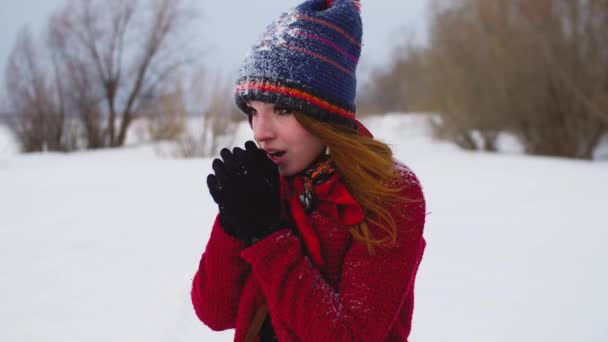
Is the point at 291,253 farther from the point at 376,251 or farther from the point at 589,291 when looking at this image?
the point at 589,291

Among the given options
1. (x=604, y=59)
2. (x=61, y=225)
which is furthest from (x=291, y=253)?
(x=604, y=59)

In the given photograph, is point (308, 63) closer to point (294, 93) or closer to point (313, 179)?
point (294, 93)

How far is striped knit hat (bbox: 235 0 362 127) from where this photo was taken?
938mm

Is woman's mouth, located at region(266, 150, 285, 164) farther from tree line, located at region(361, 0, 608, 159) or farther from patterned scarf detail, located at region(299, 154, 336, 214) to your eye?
tree line, located at region(361, 0, 608, 159)

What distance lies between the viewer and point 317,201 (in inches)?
38.4

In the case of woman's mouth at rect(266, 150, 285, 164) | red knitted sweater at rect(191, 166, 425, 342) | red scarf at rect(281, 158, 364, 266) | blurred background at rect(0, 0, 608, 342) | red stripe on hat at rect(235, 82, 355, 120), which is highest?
red stripe on hat at rect(235, 82, 355, 120)

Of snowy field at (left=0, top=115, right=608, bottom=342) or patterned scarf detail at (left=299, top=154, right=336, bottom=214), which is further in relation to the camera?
snowy field at (left=0, top=115, right=608, bottom=342)

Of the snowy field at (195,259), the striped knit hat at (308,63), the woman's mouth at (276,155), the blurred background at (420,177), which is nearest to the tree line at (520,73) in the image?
the blurred background at (420,177)

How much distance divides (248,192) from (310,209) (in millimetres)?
175

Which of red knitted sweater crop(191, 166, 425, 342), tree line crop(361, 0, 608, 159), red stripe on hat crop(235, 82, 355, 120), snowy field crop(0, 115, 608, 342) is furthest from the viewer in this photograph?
tree line crop(361, 0, 608, 159)

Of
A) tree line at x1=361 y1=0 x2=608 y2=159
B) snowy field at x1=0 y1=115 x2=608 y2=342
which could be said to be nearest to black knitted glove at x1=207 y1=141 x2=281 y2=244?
snowy field at x1=0 y1=115 x2=608 y2=342

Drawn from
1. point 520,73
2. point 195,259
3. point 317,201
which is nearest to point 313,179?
point 317,201

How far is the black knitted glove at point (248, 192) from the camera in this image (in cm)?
86

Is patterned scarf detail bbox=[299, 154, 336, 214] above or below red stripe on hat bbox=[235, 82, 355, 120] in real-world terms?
below
